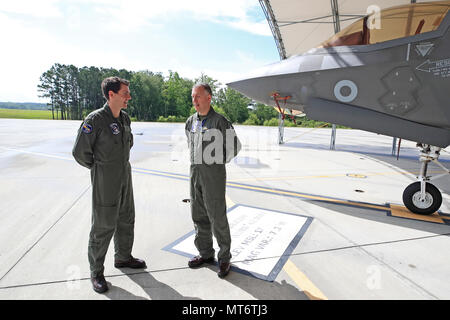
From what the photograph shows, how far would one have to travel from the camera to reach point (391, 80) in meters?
4.00

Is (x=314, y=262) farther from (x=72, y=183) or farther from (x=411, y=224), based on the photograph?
(x=72, y=183)

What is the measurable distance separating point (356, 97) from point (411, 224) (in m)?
2.22

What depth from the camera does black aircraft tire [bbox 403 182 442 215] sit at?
424 centimetres

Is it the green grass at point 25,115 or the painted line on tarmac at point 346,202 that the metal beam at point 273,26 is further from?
the green grass at point 25,115

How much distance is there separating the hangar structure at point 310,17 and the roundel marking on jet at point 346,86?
6972 millimetres

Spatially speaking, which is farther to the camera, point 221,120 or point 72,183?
point 72,183

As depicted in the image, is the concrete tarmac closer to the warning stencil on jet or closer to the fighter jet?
the warning stencil on jet

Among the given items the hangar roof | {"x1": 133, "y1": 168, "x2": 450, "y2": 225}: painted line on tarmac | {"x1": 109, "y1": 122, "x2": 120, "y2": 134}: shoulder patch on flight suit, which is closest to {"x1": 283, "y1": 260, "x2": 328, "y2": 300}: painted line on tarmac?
{"x1": 109, "y1": 122, "x2": 120, "y2": 134}: shoulder patch on flight suit

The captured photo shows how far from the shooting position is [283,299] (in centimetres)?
223

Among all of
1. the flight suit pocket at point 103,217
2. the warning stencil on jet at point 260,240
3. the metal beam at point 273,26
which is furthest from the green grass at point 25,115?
the flight suit pocket at point 103,217

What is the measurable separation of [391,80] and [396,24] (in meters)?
0.90

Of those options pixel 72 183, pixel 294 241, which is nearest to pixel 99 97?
pixel 72 183

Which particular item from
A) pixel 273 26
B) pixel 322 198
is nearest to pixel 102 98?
pixel 273 26

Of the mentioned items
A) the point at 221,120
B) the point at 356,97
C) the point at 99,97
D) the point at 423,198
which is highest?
the point at 99,97
